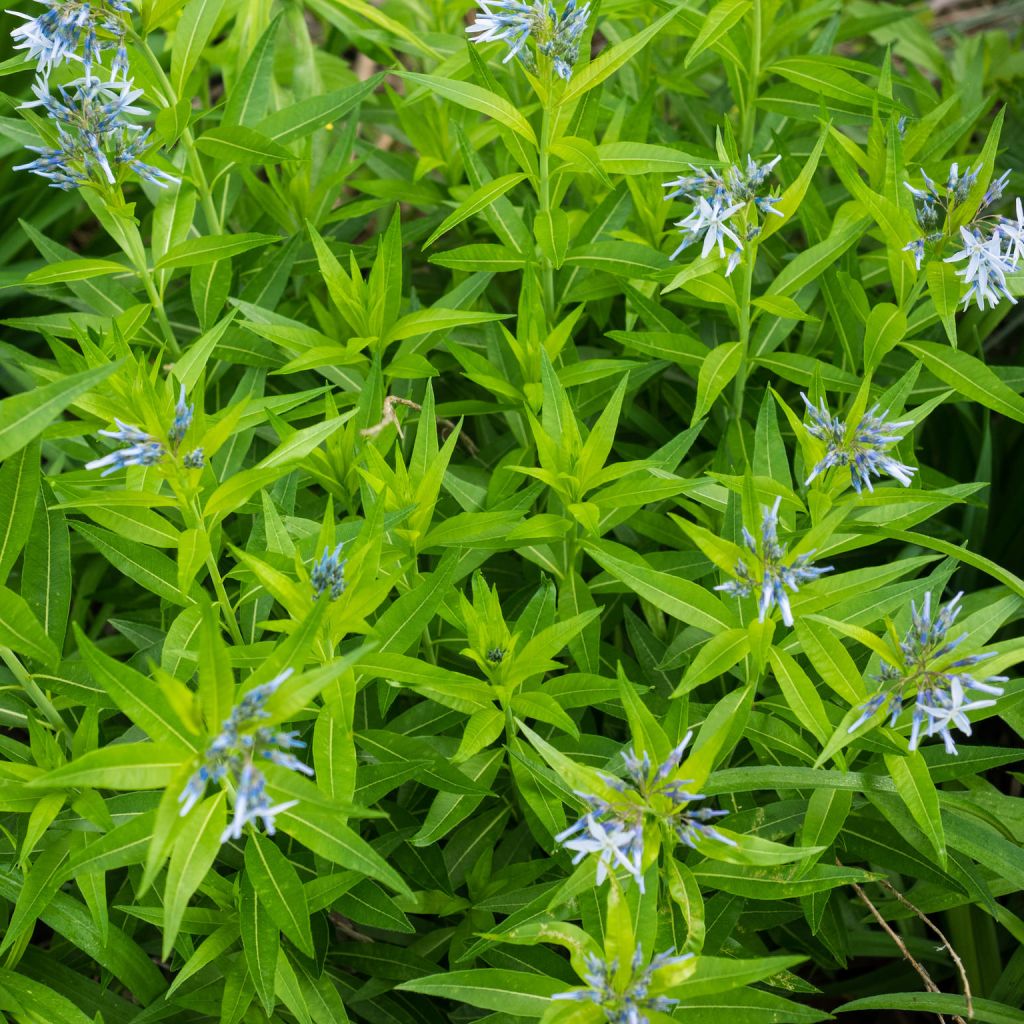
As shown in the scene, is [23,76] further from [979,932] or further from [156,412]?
[979,932]

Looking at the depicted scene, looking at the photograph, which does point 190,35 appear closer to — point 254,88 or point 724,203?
point 254,88

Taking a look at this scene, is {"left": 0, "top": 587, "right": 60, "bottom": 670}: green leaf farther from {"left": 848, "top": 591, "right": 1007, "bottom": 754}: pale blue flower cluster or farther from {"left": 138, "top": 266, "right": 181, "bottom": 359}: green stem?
{"left": 848, "top": 591, "right": 1007, "bottom": 754}: pale blue flower cluster

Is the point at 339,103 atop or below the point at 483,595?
atop

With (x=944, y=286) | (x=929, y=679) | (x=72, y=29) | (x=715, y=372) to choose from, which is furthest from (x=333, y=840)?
(x=72, y=29)

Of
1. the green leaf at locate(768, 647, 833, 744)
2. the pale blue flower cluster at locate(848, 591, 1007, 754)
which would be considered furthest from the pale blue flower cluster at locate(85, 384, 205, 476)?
the pale blue flower cluster at locate(848, 591, 1007, 754)

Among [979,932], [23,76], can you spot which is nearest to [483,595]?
[979,932]

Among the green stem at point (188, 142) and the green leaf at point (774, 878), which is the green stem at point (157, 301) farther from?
the green leaf at point (774, 878)
